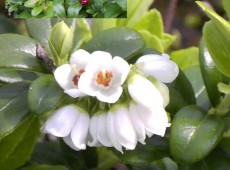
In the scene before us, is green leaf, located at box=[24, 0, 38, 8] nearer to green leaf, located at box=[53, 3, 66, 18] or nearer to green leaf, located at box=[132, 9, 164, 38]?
green leaf, located at box=[53, 3, 66, 18]

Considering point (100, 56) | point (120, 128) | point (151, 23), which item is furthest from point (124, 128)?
point (151, 23)

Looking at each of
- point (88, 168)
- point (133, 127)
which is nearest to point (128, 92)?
point (133, 127)

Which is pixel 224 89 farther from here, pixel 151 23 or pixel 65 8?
pixel 151 23

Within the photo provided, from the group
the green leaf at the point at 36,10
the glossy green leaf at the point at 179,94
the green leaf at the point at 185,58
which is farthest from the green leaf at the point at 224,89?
the green leaf at the point at 185,58

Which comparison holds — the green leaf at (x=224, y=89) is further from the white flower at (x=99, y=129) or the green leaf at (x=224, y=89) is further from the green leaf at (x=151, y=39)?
the green leaf at (x=151, y=39)

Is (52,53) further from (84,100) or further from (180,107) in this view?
(180,107)
